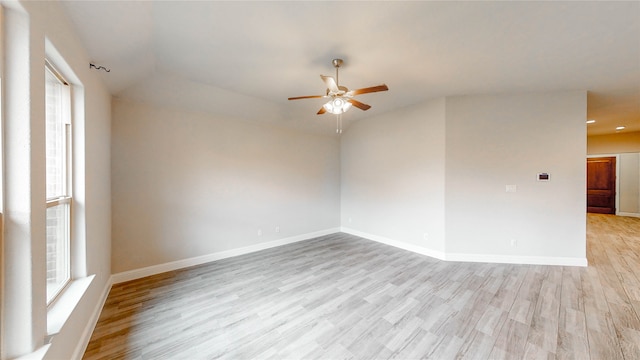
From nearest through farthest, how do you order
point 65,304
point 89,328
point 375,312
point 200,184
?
point 65,304, point 89,328, point 375,312, point 200,184

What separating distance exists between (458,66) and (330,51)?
1.60 metres

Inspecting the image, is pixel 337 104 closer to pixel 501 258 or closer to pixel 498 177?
pixel 498 177

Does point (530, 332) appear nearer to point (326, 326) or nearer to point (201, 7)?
point (326, 326)

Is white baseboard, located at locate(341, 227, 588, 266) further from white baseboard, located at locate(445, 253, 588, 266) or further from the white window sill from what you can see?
the white window sill

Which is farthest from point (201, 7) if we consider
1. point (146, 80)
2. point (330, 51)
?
point (146, 80)

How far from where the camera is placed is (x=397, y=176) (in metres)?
4.39

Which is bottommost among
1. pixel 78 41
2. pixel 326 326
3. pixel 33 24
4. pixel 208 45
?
pixel 326 326

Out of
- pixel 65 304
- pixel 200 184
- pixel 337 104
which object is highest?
pixel 337 104

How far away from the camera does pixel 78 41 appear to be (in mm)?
1753

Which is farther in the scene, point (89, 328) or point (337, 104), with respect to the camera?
point (337, 104)

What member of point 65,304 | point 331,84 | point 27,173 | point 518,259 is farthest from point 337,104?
point 518,259

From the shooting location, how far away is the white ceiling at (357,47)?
5.87ft

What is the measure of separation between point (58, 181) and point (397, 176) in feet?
14.7

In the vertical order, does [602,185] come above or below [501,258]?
above
